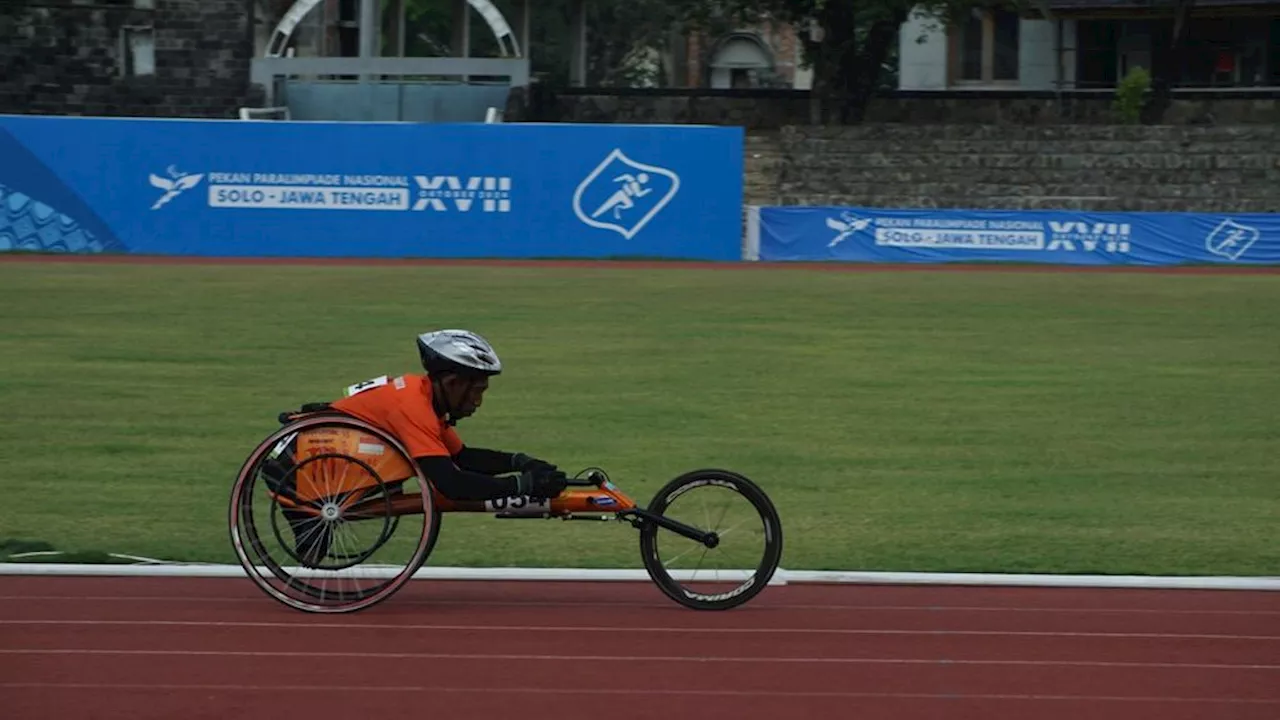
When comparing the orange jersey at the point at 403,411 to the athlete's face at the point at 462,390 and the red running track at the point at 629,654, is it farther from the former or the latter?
the red running track at the point at 629,654

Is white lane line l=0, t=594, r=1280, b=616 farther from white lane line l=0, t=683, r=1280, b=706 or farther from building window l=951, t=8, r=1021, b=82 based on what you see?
building window l=951, t=8, r=1021, b=82

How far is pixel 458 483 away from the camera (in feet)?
25.7

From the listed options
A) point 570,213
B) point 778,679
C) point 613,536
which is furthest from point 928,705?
point 570,213

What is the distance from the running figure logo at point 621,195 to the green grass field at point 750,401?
15.1 feet

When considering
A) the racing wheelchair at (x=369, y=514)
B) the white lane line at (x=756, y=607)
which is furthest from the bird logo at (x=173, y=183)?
the racing wheelchair at (x=369, y=514)

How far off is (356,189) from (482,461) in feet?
79.3

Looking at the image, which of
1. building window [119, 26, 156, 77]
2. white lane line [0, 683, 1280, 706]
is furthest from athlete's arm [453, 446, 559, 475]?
building window [119, 26, 156, 77]

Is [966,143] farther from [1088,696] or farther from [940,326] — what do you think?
[1088,696]

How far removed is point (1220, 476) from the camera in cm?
1266

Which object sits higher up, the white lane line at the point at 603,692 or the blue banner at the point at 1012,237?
the blue banner at the point at 1012,237

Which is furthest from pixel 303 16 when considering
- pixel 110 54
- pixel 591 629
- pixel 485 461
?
pixel 591 629

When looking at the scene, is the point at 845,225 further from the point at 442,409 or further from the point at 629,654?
the point at 629,654

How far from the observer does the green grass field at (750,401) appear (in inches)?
418

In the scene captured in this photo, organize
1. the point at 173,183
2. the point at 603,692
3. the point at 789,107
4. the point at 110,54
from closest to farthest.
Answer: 1. the point at 603,692
2. the point at 173,183
3. the point at 789,107
4. the point at 110,54
